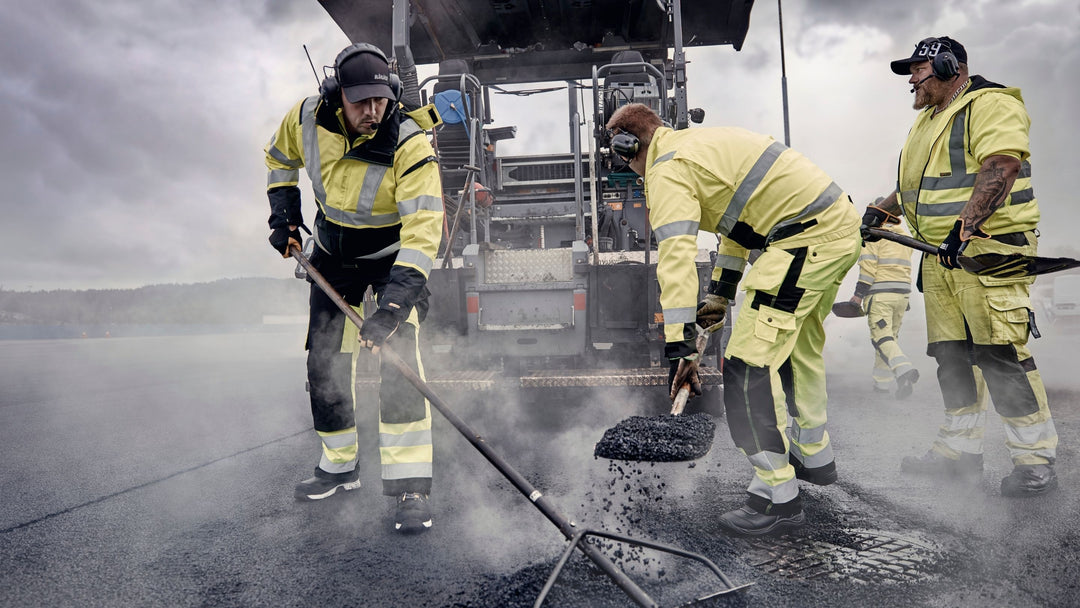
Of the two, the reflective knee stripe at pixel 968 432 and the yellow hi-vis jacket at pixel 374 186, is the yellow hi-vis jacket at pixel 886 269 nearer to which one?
the reflective knee stripe at pixel 968 432

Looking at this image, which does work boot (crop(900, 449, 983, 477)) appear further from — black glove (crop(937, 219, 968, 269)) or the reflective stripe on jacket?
the reflective stripe on jacket

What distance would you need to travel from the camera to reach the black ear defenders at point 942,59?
295 centimetres

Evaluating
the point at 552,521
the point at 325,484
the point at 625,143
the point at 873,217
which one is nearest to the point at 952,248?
the point at 873,217

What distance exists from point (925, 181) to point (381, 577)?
3.10 meters

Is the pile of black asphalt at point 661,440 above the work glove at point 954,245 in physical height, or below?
below

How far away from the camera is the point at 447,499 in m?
2.87

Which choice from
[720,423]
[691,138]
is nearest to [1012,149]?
[691,138]

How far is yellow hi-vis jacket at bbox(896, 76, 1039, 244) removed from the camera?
273 centimetres

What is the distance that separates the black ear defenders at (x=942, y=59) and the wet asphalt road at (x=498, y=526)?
6.51ft

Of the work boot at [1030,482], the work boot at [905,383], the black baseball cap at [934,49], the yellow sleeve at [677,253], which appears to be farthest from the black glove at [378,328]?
the work boot at [905,383]

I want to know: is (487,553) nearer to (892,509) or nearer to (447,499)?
(447,499)

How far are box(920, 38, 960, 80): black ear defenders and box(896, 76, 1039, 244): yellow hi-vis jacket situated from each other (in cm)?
12

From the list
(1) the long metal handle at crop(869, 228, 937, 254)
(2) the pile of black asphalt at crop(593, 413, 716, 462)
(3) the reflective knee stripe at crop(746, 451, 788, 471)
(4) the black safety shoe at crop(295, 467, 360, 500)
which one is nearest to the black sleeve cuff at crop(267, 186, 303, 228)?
(4) the black safety shoe at crop(295, 467, 360, 500)

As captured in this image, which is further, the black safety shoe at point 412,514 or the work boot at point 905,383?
the work boot at point 905,383
